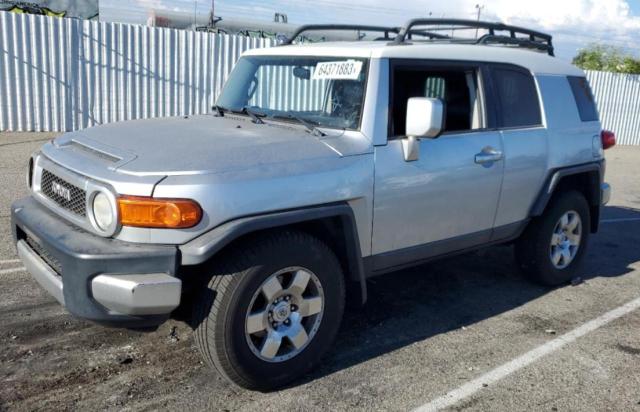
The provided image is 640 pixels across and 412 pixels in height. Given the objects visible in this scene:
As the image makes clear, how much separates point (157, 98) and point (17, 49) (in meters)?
2.69

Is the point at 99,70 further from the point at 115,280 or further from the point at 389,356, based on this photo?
the point at 115,280

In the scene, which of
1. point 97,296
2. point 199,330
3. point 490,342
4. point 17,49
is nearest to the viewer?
point 97,296

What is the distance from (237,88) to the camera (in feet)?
15.9

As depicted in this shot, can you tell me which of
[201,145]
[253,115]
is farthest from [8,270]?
[201,145]

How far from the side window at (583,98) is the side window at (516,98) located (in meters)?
0.67

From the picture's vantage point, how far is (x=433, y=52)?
4320mm

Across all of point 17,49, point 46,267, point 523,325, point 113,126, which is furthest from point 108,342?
point 17,49

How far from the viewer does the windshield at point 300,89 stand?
Result: 3982mm

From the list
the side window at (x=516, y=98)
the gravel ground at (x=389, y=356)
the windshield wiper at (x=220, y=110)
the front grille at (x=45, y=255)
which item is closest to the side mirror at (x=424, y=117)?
the side window at (x=516, y=98)

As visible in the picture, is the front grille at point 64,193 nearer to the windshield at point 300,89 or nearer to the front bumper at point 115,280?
the front bumper at point 115,280

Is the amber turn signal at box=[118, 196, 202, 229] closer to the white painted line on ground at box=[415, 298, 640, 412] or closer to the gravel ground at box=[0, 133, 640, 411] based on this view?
the gravel ground at box=[0, 133, 640, 411]

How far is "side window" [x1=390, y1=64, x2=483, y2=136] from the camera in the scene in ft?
13.6

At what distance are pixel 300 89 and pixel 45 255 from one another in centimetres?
203

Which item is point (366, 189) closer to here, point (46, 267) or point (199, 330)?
point (199, 330)
